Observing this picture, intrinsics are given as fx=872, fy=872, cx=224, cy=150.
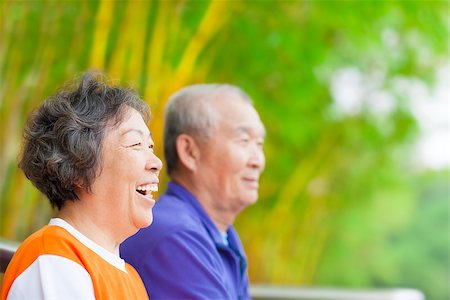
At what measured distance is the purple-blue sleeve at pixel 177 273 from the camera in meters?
2.15

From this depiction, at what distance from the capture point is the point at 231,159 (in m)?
2.62

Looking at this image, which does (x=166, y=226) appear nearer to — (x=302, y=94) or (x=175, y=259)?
(x=175, y=259)

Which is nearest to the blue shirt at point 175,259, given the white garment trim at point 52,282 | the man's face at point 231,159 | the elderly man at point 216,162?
the elderly man at point 216,162

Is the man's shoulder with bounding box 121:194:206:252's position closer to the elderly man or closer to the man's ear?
the elderly man

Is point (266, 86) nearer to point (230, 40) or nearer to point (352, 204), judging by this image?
point (230, 40)

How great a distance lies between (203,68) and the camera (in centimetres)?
498

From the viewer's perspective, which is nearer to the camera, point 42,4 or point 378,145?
point 42,4

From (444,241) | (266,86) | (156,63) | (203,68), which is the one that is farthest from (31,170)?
(444,241)

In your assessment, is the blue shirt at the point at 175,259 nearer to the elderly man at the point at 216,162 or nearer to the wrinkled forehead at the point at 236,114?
the elderly man at the point at 216,162

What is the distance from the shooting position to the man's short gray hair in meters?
2.62

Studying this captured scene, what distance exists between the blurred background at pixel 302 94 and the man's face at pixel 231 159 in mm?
348

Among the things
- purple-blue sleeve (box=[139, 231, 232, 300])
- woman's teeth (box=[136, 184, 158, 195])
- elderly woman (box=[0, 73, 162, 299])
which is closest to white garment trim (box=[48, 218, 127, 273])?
elderly woman (box=[0, 73, 162, 299])

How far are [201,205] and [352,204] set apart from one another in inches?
320

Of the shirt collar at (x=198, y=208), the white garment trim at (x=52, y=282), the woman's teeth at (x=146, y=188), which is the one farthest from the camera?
the shirt collar at (x=198, y=208)
